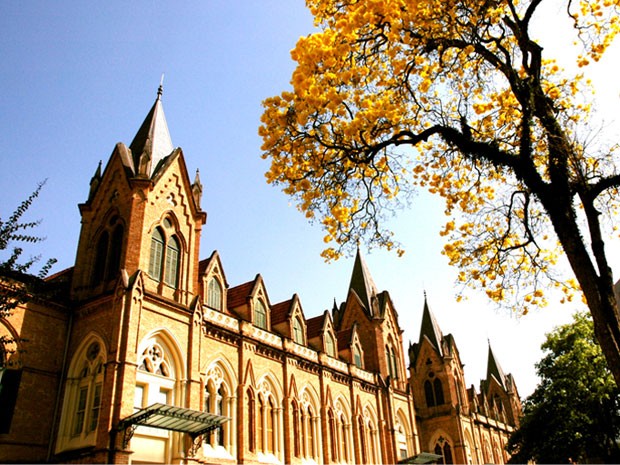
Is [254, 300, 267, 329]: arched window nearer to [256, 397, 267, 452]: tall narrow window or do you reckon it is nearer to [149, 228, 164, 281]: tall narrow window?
[256, 397, 267, 452]: tall narrow window

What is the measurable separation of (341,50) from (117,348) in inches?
489

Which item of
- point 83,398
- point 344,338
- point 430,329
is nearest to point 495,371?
point 430,329

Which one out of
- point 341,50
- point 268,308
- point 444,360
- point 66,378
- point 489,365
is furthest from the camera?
point 489,365

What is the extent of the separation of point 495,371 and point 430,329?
931 inches

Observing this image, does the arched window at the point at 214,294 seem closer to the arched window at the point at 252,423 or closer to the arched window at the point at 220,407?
the arched window at the point at 220,407

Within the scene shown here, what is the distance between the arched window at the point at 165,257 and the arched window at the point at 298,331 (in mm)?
9745

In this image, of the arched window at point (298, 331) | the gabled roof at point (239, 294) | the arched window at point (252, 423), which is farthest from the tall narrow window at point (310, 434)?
the gabled roof at point (239, 294)

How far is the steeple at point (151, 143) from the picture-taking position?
2181 cm

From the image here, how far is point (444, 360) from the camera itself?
44.1 m

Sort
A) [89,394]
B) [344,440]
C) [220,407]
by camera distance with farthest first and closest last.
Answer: [344,440] → [220,407] → [89,394]

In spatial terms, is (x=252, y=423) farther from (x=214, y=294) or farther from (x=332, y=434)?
(x=332, y=434)

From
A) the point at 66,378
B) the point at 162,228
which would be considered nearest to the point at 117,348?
the point at 66,378

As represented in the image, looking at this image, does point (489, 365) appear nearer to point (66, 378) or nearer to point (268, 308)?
point (268, 308)

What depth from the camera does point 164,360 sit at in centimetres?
1948
